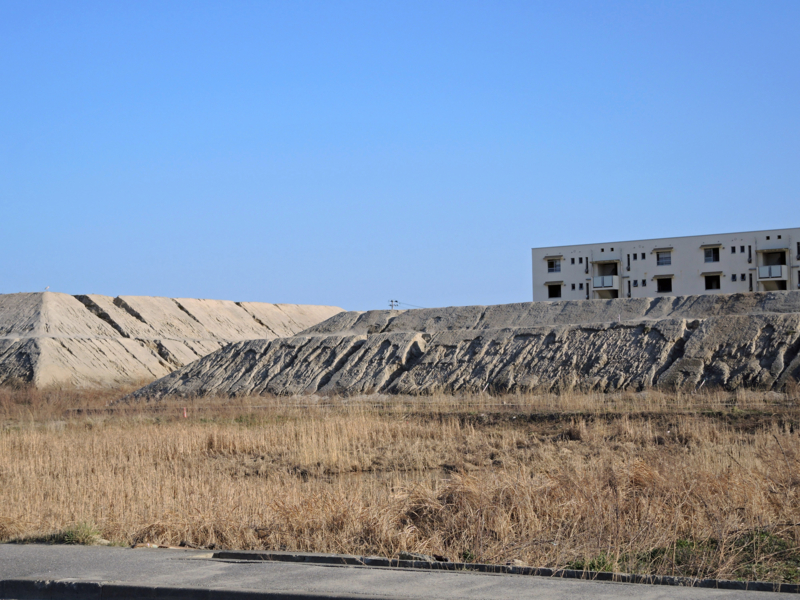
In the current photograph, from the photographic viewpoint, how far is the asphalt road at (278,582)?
6027mm

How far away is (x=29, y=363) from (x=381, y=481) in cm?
4117

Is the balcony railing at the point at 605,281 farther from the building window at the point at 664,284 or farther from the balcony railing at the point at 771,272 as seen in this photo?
the balcony railing at the point at 771,272

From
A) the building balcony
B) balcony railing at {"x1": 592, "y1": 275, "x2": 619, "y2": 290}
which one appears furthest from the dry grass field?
balcony railing at {"x1": 592, "y1": 275, "x2": 619, "y2": 290}

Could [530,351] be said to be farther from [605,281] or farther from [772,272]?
[772,272]

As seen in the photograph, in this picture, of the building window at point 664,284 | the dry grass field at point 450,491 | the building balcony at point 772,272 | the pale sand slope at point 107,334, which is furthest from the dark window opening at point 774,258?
the pale sand slope at point 107,334

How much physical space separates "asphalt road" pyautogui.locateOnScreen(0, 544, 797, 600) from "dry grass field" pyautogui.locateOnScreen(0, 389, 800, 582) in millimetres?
884

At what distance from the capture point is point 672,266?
176 ft

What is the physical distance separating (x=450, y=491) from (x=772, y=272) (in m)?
47.0

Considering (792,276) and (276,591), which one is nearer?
(276,591)

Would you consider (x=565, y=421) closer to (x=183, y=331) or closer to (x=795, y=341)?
(x=795, y=341)

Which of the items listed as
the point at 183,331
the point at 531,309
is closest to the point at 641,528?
the point at 531,309

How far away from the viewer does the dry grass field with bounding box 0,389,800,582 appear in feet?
25.7

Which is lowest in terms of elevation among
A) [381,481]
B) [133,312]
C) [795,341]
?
[381,481]

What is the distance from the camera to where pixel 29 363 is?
48.4 metres
